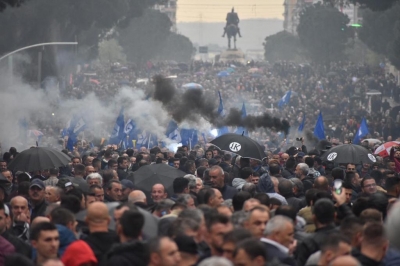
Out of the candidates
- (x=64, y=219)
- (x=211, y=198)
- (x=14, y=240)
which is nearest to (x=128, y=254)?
(x=64, y=219)

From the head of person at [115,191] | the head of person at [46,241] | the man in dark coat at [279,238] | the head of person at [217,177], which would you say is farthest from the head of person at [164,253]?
the head of person at [217,177]

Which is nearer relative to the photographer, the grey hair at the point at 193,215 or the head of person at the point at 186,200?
the grey hair at the point at 193,215

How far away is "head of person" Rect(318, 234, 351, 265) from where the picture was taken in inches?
293

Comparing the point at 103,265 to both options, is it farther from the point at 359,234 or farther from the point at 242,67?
the point at 242,67

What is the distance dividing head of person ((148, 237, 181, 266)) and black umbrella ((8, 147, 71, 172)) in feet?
27.2

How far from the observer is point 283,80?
69.9 metres

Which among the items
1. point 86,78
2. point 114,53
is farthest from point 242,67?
point 114,53

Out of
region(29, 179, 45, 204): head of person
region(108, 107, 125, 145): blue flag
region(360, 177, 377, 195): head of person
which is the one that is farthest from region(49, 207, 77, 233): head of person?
region(108, 107, 125, 145): blue flag

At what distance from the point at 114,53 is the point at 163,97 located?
83.4 metres

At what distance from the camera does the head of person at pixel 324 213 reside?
9.05m

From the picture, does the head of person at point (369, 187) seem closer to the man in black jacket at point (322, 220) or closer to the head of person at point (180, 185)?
the head of person at point (180, 185)

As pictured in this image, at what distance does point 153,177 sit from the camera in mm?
13812

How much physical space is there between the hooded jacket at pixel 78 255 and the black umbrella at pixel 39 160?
7604 mm

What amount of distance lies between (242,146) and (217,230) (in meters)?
8.48
